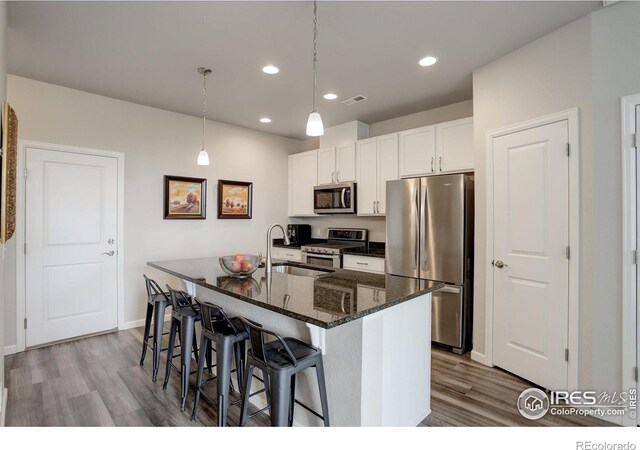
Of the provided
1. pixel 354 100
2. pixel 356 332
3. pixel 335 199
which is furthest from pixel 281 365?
pixel 335 199

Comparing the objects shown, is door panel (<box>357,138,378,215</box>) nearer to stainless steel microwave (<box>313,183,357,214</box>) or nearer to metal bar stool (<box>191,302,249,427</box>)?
stainless steel microwave (<box>313,183,357,214</box>)

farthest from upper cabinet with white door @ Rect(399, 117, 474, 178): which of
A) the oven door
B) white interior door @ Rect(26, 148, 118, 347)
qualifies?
white interior door @ Rect(26, 148, 118, 347)

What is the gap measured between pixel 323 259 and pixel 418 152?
1.80 m

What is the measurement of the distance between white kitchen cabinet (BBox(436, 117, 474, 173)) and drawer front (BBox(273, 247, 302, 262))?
2315mm

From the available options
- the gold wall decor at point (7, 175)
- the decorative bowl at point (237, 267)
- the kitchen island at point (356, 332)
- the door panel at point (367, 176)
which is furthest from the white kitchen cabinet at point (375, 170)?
the gold wall decor at point (7, 175)

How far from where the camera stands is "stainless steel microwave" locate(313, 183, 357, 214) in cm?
449

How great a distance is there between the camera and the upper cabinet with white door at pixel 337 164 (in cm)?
457

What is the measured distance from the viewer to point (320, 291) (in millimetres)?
1931

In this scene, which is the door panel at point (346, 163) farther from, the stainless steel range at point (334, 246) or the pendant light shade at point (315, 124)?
the pendant light shade at point (315, 124)

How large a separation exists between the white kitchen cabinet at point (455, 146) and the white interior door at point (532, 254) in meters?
0.57

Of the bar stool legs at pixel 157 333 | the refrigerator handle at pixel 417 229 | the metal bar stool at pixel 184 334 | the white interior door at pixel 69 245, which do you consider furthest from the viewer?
the refrigerator handle at pixel 417 229

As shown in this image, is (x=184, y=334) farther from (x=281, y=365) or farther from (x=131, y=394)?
(x=281, y=365)
